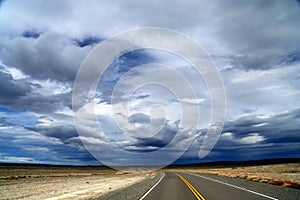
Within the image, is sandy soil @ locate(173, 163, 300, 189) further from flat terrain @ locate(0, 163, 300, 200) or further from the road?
the road

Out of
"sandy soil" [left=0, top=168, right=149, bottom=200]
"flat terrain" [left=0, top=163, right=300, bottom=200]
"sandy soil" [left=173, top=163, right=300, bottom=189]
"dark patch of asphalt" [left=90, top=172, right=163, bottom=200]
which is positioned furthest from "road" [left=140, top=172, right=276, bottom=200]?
"sandy soil" [left=173, top=163, right=300, bottom=189]

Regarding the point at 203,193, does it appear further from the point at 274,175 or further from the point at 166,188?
the point at 274,175

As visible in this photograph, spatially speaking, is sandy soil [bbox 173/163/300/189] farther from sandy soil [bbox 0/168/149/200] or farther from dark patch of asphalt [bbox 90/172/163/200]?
sandy soil [bbox 0/168/149/200]

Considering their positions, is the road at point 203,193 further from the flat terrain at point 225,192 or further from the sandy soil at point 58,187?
the sandy soil at point 58,187

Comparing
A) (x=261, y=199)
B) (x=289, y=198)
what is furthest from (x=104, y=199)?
(x=289, y=198)

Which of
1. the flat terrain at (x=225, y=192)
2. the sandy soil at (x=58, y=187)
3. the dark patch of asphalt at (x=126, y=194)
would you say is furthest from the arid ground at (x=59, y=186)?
the flat terrain at (x=225, y=192)

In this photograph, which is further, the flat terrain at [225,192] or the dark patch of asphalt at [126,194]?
the dark patch of asphalt at [126,194]

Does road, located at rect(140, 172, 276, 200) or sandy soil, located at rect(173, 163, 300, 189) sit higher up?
sandy soil, located at rect(173, 163, 300, 189)

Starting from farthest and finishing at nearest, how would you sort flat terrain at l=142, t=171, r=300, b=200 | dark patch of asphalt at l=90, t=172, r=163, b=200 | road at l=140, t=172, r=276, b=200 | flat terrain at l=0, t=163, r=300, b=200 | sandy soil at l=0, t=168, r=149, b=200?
sandy soil at l=0, t=168, r=149, b=200
dark patch of asphalt at l=90, t=172, r=163, b=200
flat terrain at l=0, t=163, r=300, b=200
road at l=140, t=172, r=276, b=200
flat terrain at l=142, t=171, r=300, b=200

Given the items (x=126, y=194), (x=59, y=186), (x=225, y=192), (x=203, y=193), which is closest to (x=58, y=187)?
(x=59, y=186)

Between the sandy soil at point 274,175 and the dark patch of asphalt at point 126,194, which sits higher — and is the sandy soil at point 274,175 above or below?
above

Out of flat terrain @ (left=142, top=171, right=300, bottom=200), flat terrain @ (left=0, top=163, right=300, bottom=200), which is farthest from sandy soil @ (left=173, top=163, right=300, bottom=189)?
flat terrain @ (left=142, top=171, right=300, bottom=200)

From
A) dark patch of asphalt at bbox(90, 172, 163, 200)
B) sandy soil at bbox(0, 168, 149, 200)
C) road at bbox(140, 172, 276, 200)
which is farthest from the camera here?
sandy soil at bbox(0, 168, 149, 200)

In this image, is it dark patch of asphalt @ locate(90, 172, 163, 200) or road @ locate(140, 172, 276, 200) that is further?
dark patch of asphalt @ locate(90, 172, 163, 200)
